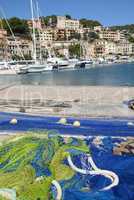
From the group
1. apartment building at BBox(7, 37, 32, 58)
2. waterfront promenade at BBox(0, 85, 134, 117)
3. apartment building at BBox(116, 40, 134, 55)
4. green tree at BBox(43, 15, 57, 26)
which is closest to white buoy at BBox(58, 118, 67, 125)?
waterfront promenade at BBox(0, 85, 134, 117)

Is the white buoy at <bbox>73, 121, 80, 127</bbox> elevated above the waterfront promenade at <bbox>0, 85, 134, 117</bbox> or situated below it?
below

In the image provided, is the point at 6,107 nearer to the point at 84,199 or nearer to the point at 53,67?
the point at 84,199

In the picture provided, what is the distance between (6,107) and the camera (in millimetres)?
18016

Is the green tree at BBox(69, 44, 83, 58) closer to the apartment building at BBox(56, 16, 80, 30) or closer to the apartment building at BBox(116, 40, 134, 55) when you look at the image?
the apartment building at BBox(116, 40, 134, 55)

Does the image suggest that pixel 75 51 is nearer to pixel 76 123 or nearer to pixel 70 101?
pixel 70 101

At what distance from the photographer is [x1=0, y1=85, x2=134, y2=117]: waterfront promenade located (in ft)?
52.5

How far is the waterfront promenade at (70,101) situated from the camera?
630 inches

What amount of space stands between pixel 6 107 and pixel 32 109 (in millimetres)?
1680

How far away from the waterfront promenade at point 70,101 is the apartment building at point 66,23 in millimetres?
151847

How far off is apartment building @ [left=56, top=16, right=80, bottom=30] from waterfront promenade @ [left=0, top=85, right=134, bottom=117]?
152m

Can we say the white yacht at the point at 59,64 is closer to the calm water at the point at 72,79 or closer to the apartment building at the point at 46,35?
the apartment building at the point at 46,35

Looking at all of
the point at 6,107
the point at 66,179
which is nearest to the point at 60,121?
the point at 6,107

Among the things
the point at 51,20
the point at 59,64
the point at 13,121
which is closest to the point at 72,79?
the point at 59,64

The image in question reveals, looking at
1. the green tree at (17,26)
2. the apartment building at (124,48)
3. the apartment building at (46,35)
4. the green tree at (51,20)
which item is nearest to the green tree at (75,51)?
the apartment building at (46,35)
